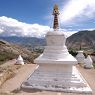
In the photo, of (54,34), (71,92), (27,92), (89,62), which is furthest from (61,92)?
(89,62)

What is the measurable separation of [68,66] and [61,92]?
2.64m

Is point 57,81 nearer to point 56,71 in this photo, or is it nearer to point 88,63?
point 56,71

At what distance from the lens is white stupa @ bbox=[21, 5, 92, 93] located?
58.4 ft

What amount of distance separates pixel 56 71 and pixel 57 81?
3.79 ft

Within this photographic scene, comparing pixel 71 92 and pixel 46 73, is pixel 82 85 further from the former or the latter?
pixel 46 73

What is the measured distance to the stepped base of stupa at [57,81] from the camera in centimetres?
1759

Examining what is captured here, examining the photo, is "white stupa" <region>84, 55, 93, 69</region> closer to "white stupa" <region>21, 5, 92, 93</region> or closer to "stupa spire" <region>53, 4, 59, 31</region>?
"white stupa" <region>21, 5, 92, 93</region>

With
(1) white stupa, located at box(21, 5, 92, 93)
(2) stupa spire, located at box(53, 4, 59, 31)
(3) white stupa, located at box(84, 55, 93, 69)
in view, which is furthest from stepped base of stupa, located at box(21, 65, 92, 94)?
(3) white stupa, located at box(84, 55, 93, 69)

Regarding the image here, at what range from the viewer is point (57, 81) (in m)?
18.2

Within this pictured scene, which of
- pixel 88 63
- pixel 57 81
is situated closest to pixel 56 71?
pixel 57 81

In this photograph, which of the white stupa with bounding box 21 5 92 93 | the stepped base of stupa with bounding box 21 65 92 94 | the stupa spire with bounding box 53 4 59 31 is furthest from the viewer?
the stupa spire with bounding box 53 4 59 31

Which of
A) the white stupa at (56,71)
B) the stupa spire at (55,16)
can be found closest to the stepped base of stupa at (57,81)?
the white stupa at (56,71)

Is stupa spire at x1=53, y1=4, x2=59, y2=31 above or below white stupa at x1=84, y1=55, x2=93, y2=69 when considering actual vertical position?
above

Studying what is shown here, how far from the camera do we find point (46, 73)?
62.5 feet
